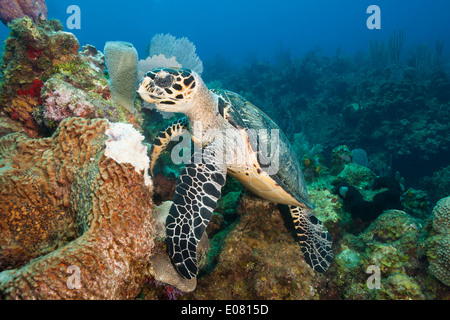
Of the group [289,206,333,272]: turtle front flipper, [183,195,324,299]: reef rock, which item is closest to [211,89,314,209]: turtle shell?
[289,206,333,272]: turtle front flipper

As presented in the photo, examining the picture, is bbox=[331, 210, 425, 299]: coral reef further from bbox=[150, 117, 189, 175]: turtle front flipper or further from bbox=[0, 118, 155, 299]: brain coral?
bbox=[150, 117, 189, 175]: turtle front flipper

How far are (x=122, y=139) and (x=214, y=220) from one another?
2100 mm

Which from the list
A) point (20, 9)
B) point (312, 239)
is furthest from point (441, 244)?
point (20, 9)

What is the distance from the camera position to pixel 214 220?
3508mm

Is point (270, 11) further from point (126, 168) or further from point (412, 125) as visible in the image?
point (126, 168)

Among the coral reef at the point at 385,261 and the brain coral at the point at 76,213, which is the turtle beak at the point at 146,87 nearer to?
the brain coral at the point at 76,213

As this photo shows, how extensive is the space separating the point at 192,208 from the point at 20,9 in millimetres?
5665

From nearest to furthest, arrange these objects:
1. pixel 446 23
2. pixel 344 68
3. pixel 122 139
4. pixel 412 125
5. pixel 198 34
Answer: pixel 122 139 → pixel 412 125 → pixel 344 68 → pixel 446 23 → pixel 198 34

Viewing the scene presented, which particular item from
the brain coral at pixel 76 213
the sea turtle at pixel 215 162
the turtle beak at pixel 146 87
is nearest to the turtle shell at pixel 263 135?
the sea turtle at pixel 215 162

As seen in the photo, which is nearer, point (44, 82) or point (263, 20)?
point (44, 82)

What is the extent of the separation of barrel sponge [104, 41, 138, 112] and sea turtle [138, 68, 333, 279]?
0.91 meters

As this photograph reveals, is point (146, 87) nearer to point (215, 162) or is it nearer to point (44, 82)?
point (215, 162)

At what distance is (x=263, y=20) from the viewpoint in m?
105
